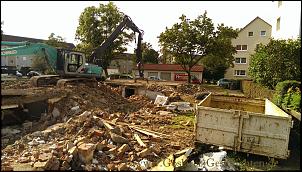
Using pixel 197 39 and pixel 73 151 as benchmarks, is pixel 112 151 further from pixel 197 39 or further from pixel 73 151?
pixel 197 39

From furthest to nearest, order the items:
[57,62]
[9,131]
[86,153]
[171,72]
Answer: [171,72] < [57,62] < [9,131] < [86,153]

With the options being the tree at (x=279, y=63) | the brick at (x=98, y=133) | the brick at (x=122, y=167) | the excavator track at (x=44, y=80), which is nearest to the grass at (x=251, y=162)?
the brick at (x=122, y=167)

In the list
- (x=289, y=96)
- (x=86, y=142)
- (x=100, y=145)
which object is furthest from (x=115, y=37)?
(x=100, y=145)

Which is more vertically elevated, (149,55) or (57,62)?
(149,55)

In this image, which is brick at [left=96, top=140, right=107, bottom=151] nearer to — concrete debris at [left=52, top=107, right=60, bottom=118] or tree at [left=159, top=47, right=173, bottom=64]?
concrete debris at [left=52, top=107, right=60, bottom=118]

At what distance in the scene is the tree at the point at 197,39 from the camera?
1298 inches

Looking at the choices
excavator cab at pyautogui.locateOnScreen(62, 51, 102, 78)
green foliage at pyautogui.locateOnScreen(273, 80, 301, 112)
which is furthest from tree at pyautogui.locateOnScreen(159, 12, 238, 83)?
green foliage at pyautogui.locateOnScreen(273, 80, 301, 112)

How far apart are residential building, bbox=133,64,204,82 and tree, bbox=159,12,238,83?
445 inches

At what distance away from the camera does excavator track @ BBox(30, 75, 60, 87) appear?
49.9 feet

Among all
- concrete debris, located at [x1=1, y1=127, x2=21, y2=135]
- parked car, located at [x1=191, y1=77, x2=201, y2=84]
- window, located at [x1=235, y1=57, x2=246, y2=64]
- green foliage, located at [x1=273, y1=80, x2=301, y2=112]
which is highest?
window, located at [x1=235, y1=57, x2=246, y2=64]

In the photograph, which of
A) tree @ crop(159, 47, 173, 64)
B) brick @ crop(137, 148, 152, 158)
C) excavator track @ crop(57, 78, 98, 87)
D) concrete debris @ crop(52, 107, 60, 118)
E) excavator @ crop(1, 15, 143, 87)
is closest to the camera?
brick @ crop(137, 148, 152, 158)

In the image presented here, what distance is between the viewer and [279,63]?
16391 mm

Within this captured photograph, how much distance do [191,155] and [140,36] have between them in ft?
60.2

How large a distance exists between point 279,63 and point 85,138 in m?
13.1
